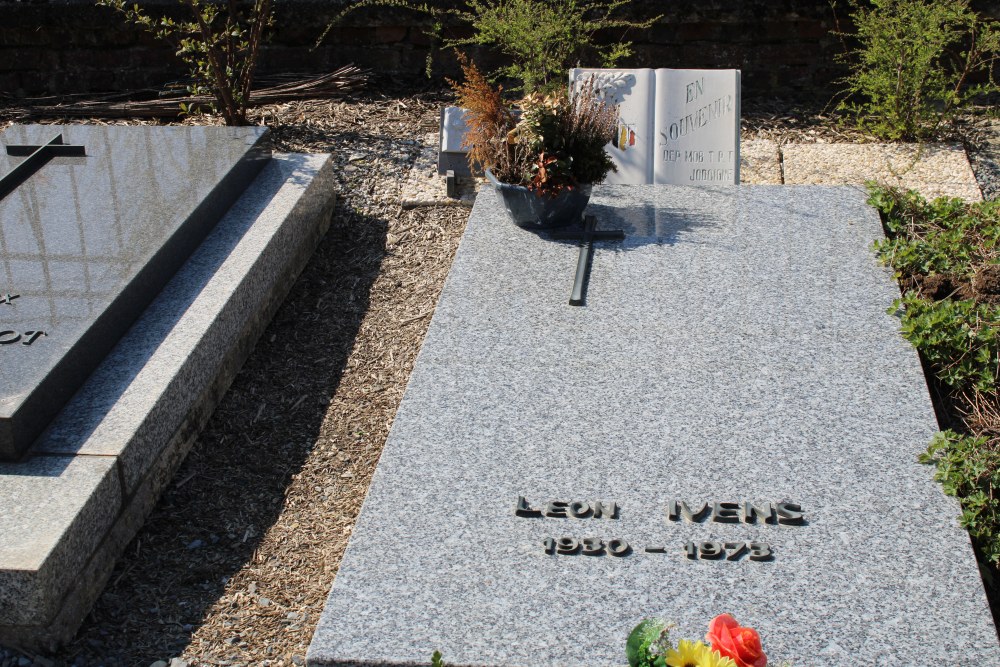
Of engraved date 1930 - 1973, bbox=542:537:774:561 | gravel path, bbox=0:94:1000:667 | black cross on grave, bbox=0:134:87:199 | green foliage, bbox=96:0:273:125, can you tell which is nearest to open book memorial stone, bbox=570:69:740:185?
gravel path, bbox=0:94:1000:667

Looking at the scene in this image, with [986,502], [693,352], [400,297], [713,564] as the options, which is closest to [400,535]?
[713,564]

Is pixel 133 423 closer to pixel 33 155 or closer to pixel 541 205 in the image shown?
pixel 541 205

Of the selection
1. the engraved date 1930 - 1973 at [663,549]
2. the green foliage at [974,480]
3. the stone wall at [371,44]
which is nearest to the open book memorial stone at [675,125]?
the stone wall at [371,44]

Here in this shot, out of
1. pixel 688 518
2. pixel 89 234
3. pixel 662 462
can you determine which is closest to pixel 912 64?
pixel 662 462

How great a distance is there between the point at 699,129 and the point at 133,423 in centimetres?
314

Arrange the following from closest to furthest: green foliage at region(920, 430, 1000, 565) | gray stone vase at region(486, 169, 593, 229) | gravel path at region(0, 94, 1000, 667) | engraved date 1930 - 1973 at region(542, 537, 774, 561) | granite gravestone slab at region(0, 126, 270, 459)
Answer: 1. engraved date 1930 - 1973 at region(542, 537, 774, 561)
2. green foliage at region(920, 430, 1000, 565)
3. gravel path at region(0, 94, 1000, 667)
4. granite gravestone slab at region(0, 126, 270, 459)
5. gray stone vase at region(486, 169, 593, 229)

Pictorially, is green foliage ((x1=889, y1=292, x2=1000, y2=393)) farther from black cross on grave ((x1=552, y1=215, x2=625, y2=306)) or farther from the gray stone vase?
the gray stone vase

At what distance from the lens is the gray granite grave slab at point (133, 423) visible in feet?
9.80

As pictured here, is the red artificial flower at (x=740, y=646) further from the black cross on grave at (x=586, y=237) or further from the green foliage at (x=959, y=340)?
the black cross on grave at (x=586, y=237)

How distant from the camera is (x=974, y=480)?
3.09 meters

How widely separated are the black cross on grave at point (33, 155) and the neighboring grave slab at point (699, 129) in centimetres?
282

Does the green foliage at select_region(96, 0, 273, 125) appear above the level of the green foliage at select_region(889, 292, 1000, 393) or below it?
above

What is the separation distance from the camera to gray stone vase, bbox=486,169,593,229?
15.1 ft

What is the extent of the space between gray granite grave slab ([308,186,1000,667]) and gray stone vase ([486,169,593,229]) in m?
0.10
